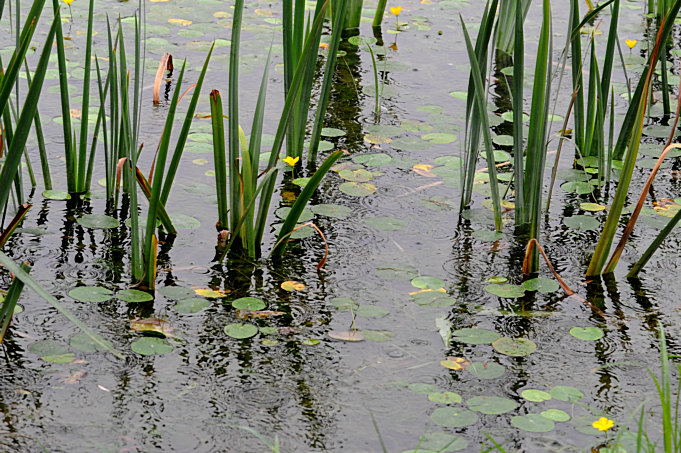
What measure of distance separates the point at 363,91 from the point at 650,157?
1.25m

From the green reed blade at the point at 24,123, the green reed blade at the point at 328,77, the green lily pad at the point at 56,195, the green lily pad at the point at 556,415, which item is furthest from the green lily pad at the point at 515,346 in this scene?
the green lily pad at the point at 56,195

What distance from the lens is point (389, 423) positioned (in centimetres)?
183

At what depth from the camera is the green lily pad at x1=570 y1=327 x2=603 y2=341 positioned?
215 centimetres

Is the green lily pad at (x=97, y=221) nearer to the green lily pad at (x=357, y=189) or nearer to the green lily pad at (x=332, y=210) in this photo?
the green lily pad at (x=332, y=210)

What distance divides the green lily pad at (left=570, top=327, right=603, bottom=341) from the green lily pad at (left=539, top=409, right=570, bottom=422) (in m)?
0.35

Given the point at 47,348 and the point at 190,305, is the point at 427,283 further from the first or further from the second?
the point at 47,348

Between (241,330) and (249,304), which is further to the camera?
(249,304)

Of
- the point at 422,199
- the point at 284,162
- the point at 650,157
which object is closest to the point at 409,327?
the point at 422,199

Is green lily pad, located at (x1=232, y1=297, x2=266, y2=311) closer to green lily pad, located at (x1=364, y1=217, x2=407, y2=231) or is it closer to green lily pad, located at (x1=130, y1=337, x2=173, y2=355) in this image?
green lily pad, located at (x1=130, y1=337, x2=173, y2=355)

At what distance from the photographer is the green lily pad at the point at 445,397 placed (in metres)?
1.90

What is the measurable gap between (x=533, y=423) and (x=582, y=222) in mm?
1086

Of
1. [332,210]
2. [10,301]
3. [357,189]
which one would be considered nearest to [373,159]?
[357,189]

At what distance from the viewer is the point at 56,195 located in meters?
2.69

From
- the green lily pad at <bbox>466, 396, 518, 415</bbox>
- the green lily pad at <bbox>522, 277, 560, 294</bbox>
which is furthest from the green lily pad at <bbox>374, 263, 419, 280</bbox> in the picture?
the green lily pad at <bbox>466, 396, 518, 415</bbox>
